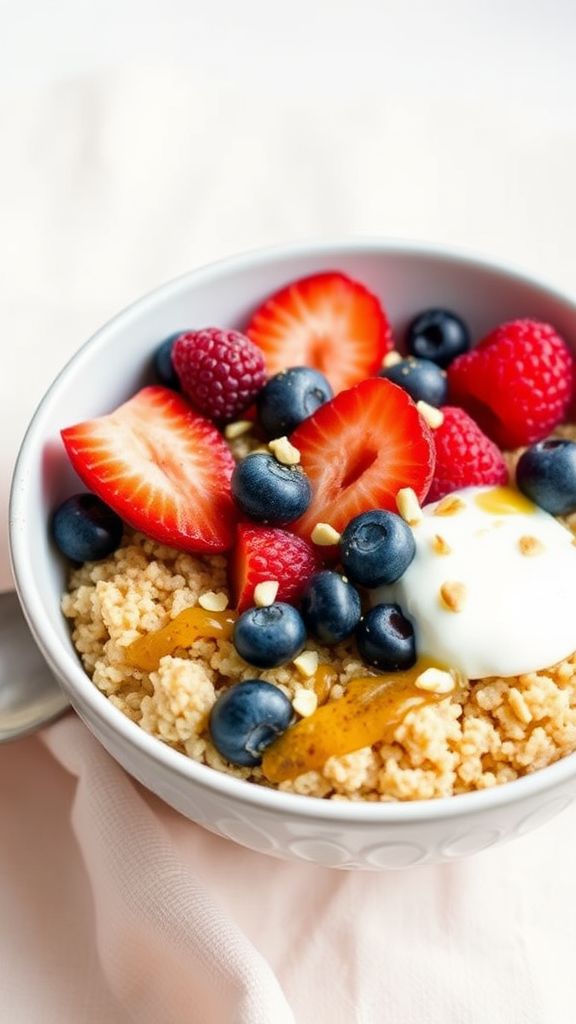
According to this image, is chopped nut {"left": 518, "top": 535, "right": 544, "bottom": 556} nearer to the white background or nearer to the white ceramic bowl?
the white ceramic bowl

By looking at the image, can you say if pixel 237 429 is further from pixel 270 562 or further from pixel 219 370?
pixel 270 562

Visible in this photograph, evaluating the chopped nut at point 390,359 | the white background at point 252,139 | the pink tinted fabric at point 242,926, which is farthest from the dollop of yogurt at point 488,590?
the white background at point 252,139

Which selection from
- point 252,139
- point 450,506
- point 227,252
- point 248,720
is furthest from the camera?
point 252,139

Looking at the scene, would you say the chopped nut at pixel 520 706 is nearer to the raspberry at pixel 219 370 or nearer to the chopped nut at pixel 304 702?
the chopped nut at pixel 304 702

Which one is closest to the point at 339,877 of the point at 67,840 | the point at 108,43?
the point at 67,840

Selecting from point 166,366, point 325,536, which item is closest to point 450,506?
point 325,536

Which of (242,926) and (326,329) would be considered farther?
(326,329)
